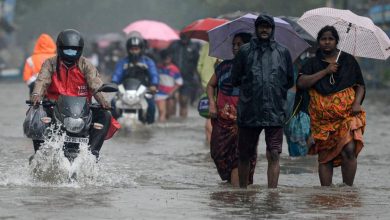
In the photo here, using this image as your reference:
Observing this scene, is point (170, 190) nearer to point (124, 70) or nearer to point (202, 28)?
point (202, 28)

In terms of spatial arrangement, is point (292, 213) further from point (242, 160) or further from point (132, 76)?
point (132, 76)

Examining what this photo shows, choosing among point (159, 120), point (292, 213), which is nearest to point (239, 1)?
point (159, 120)

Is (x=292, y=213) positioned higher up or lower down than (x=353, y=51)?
lower down

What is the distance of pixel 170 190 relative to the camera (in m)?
10.7

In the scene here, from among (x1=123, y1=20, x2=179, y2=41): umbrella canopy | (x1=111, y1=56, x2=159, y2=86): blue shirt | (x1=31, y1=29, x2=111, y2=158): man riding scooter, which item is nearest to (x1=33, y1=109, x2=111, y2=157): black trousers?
(x1=31, y1=29, x2=111, y2=158): man riding scooter

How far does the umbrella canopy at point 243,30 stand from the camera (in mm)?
12273

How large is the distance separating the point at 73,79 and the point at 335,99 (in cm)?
232

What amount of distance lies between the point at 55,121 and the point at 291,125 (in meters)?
3.48

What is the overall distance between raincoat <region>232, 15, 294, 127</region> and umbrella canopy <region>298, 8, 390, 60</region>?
1.15m

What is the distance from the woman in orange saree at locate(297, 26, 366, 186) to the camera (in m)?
11.2

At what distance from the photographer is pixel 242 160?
11.1m

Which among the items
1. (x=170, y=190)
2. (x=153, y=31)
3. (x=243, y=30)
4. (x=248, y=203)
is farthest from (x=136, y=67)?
(x=248, y=203)

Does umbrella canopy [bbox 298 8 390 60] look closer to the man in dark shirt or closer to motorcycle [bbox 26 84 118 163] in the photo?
the man in dark shirt

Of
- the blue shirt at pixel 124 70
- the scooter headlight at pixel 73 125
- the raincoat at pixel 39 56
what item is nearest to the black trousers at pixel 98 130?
the scooter headlight at pixel 73 125
